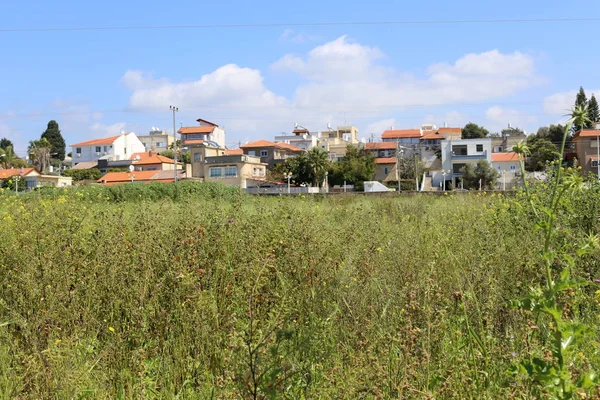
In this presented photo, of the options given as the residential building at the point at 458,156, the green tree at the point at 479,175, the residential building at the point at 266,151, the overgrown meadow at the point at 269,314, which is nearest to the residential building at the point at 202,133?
the residential building at the point at 266,151

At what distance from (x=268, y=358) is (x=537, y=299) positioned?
3.20 feet

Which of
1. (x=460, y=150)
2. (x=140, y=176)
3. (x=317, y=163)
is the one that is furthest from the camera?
(x=460, y=150)

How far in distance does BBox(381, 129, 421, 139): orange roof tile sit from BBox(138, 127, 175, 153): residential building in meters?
42.3

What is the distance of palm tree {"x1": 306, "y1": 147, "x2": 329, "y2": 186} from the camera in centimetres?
6144

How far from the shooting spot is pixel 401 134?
9069 cm

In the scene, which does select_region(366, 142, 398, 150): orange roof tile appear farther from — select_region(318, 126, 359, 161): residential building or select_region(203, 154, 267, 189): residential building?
select_region(203, 154, 267, 189): residential building

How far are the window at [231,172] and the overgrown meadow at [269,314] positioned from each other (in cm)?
5740

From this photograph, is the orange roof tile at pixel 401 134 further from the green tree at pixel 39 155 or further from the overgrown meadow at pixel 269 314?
the overgrown meadow at pixel 269 314

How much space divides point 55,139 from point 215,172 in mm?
50482

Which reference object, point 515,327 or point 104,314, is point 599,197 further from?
point 104,314

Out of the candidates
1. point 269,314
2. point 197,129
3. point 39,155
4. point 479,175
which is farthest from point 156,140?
point 269,314

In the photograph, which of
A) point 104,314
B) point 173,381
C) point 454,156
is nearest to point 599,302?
point 173,381

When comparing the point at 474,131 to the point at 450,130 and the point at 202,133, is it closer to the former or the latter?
the point at 450,130

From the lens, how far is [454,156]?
66.9 meters
